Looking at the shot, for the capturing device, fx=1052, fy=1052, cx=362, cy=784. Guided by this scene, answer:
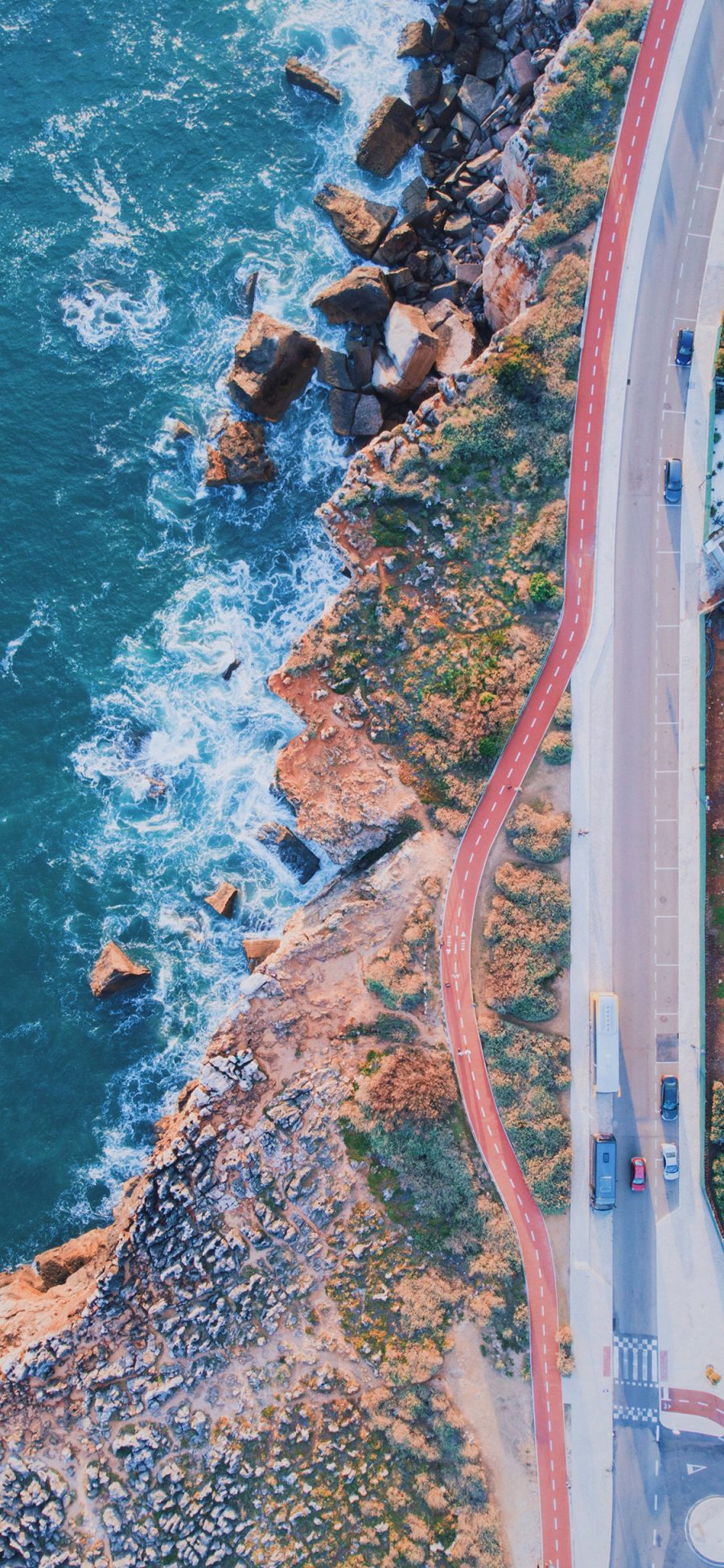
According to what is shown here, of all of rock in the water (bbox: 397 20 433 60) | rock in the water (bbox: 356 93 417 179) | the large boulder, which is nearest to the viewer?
the large boulder

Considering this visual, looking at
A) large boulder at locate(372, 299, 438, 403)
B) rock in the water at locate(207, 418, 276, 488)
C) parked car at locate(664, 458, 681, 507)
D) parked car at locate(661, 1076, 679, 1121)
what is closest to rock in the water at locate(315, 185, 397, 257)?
large boulder at locate(372, 299, 438, 403)

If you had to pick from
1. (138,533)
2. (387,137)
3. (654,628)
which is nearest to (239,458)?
(138,533)

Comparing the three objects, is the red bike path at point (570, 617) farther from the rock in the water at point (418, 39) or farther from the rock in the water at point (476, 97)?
the rock in the water at point (418, 39)

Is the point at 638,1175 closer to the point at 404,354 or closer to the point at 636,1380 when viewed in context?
the point at 636,1380

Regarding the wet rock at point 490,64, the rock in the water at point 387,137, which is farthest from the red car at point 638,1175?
the wet rock at point 490,64

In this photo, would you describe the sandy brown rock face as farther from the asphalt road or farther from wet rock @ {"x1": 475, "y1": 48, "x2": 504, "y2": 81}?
wet rock @ {"x1": 475, "y1": 48, "x2": 504, "y2": 81}

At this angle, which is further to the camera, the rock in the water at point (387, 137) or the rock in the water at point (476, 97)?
the rock in the water at point (387, 137)
